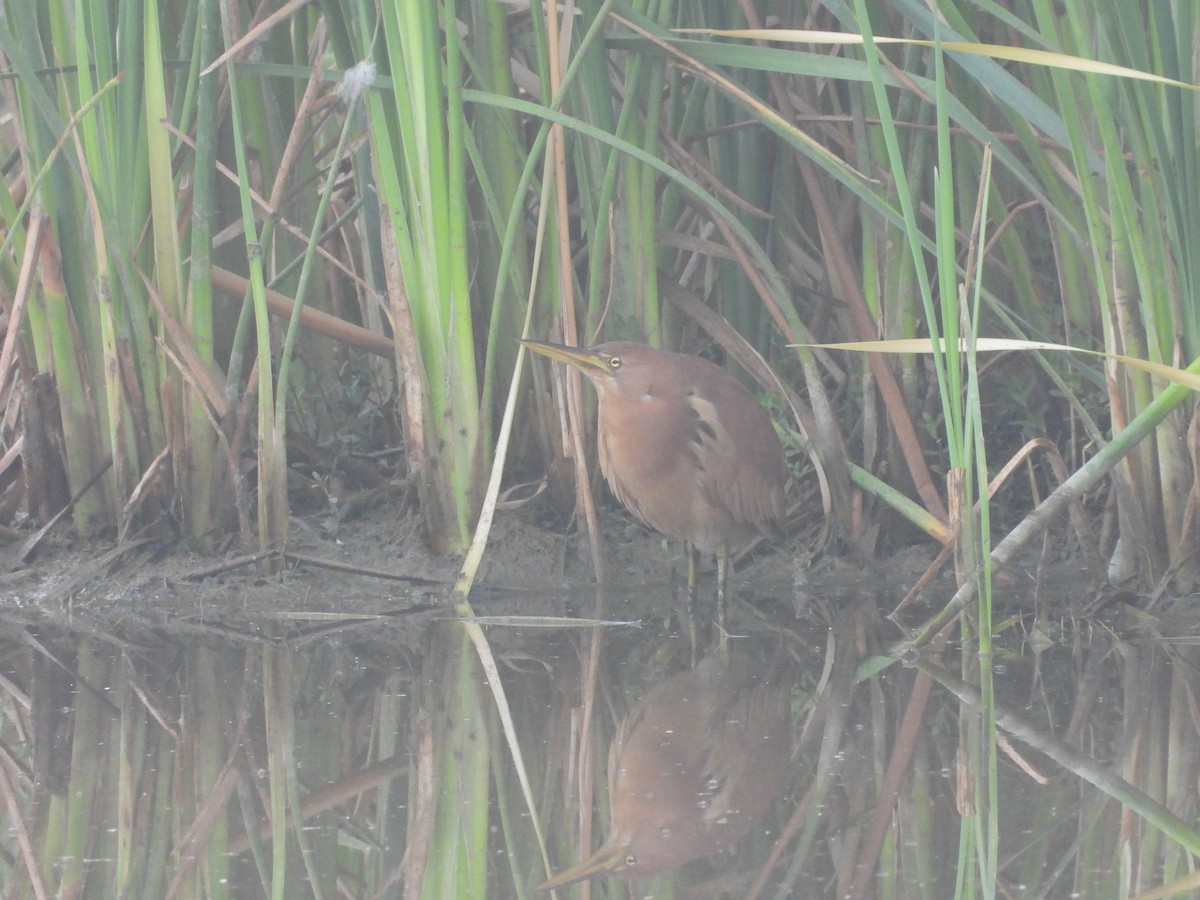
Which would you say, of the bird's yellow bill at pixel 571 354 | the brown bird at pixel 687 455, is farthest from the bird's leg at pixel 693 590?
the bird's yellow bill at pixel 571 354

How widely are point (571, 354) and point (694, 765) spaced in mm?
1607

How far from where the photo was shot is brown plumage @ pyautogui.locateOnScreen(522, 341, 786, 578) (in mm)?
4199

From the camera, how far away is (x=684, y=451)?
4.37 meters

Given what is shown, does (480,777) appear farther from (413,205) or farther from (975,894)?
(413,205)

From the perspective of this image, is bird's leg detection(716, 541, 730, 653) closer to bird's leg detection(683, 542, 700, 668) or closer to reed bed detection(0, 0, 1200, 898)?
bird's leg detection(683, 542, 700, 668)

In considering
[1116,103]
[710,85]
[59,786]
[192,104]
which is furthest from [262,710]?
[1116,103]

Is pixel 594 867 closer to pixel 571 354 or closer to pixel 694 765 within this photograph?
pixel 694 765

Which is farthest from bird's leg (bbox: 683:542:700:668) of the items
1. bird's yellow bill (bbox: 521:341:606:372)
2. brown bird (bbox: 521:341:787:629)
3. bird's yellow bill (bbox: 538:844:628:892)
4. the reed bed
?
bird's yellow bill (bbox: 538:844:628:892)

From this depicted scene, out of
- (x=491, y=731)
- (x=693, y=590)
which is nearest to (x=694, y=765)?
(x=491, y=731)

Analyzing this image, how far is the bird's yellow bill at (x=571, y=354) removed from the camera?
159 inches

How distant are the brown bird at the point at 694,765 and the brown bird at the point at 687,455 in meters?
0.82

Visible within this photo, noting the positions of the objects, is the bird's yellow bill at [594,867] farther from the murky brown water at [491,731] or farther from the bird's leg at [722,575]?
the bird's leg at [722,575]

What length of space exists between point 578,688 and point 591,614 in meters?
0.75

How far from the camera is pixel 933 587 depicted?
407 centimetres
